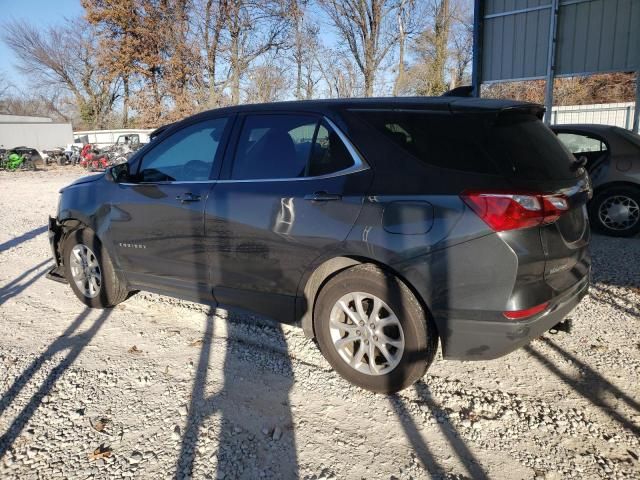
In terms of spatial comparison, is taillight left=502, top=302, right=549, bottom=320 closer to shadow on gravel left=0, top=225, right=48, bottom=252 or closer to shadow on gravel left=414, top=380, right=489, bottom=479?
shadow on gravel left=414, top=380, right=489, bottom=479

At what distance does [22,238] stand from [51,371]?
5.44 meters

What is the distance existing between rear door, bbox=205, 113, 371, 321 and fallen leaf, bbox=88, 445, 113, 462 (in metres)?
1.26

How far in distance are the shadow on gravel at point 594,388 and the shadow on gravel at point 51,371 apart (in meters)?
3.25

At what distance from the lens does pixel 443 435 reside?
104 inches

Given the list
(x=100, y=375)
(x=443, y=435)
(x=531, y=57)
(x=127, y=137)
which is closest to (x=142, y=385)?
(x=100, y=375)

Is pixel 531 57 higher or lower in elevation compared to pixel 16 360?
higher

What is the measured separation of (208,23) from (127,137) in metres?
7.23

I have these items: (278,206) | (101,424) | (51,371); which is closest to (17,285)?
(51,371)

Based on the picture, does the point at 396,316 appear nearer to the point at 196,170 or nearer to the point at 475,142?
the point at 475,142

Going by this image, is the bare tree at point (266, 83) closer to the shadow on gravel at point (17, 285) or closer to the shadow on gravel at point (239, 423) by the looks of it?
the shadow on gravel at point (17, 285)

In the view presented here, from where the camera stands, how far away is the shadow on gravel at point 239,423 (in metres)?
2.44

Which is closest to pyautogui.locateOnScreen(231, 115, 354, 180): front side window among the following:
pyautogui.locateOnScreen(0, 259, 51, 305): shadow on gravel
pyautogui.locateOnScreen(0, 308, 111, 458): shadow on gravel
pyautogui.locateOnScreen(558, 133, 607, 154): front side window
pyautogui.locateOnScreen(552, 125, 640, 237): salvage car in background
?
pyautogui.locateOnScreen(0, 308, 111, 458): shadow on gravel

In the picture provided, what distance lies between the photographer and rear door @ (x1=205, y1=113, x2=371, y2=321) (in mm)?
2969

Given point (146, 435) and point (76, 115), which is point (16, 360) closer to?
point (146, 435)
